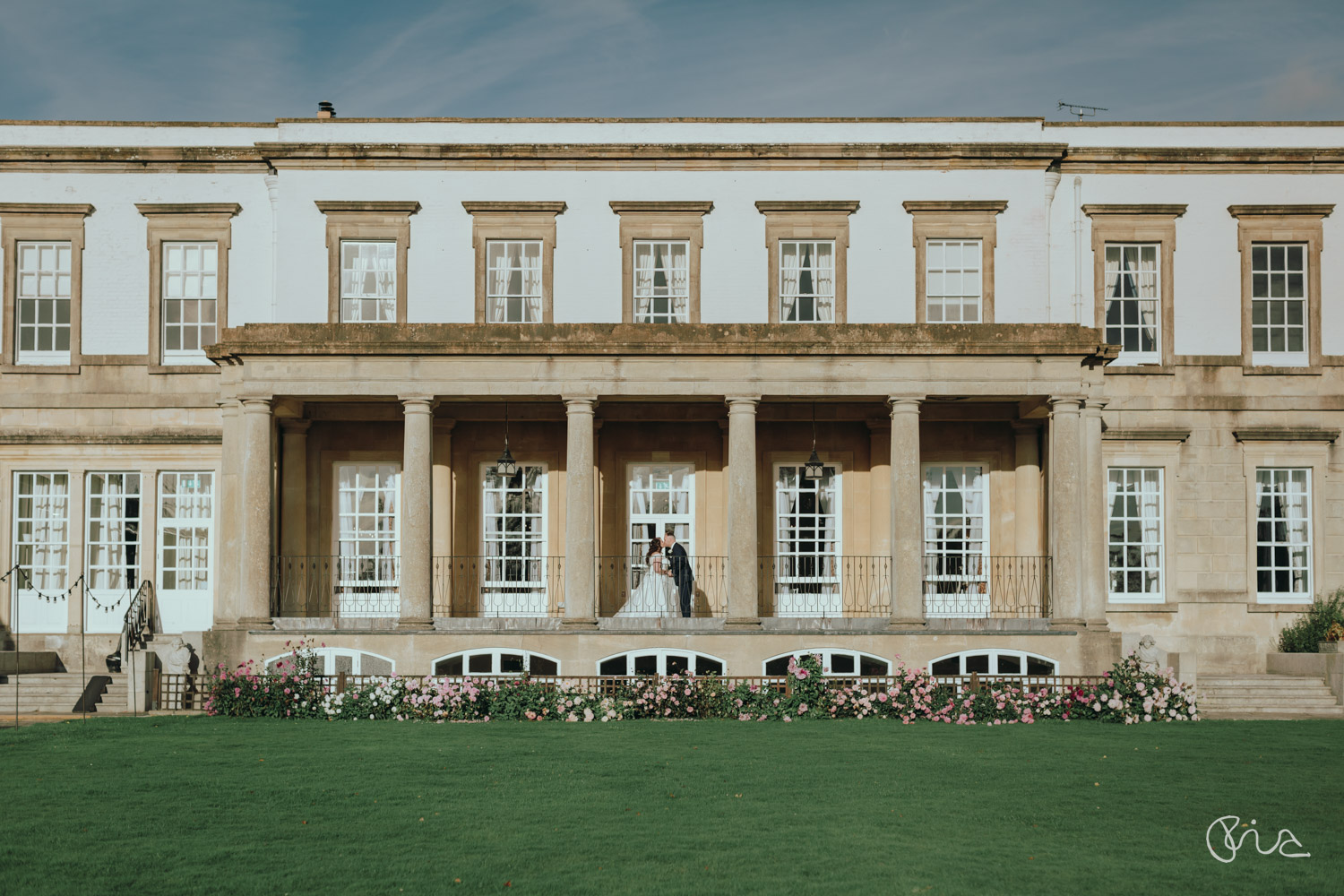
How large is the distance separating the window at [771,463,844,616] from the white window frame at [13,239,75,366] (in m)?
14.7

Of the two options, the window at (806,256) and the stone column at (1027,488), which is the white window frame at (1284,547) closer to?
the stone column at (1027,488)

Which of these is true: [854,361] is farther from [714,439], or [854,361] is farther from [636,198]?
[636,198]

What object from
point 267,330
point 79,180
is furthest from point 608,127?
point 79,180

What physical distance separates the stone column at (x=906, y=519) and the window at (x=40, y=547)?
1625 cm

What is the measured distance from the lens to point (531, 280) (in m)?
26.7

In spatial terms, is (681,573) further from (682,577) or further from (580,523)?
(580,523)

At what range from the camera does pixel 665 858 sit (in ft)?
34.8

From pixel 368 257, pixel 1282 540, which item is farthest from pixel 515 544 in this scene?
pixel 1282 540

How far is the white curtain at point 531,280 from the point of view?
2661cm

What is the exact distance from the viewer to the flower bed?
19.7 m

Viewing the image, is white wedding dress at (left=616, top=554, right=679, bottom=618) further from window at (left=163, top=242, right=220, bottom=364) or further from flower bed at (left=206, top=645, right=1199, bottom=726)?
window at (left=163, top=242, right=220, bottom=364)

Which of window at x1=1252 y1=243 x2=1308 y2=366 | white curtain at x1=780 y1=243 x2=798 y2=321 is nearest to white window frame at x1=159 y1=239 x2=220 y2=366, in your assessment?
white curtain at x1=780 y1=243 x2=798 y2=321

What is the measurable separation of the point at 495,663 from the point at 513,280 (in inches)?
332

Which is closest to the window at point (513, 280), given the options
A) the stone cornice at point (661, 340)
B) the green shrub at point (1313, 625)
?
the stone cornice at point (661, 340)
